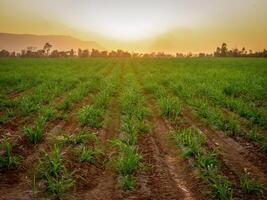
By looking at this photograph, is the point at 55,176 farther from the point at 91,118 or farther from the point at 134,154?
the point at 91,118

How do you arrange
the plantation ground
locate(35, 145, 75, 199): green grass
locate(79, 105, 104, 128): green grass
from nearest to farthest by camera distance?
locate(35, 145, 75, 199): green grass, the plantation ground, locate(79, 105, 104, 128): green grass

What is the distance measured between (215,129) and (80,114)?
374 cm

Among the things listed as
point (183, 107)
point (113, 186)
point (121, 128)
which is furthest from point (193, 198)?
point (183, 107)

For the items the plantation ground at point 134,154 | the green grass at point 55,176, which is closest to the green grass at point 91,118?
the plantation ground at point 134,154

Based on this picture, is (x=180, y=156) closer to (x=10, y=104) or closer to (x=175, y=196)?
(x=175, y=196)

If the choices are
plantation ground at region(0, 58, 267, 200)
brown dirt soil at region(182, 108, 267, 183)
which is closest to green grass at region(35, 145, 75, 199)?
plantation ground at region(0, 58, 267, 200)

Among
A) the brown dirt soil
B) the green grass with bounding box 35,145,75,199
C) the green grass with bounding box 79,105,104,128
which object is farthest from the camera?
the green grass with bounding box 79,105,104,128

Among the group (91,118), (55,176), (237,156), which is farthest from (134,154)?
(91,118)

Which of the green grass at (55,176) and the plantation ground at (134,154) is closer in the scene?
the green grass at (55,176)

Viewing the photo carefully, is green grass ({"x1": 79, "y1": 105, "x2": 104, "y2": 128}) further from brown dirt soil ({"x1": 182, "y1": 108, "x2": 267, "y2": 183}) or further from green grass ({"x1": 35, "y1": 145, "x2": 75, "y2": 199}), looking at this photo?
brown dirt soil ({"x1": 182, "y1": 108, "x2": 267, "y2": 183})

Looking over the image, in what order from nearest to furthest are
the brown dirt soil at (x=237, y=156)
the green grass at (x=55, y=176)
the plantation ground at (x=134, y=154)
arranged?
the green grass at (x=55, y=176)
the plantation ground at (x=134, y=154)
the brown dirt soil at (x=237, y=156)

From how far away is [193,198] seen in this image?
172 inches

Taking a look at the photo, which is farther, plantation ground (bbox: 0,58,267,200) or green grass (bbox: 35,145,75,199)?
plantation ground (bbox: 0,58,267,200)

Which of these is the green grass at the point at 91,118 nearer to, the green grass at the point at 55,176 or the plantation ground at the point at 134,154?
the plantation ground at the point at 134,154
